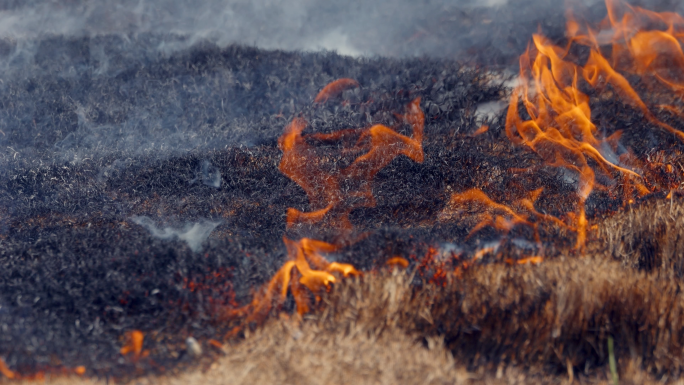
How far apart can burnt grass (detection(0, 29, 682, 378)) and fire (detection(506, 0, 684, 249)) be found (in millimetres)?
195

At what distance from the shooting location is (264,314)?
3.50 metres

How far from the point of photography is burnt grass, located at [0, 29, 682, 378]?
11.1ft

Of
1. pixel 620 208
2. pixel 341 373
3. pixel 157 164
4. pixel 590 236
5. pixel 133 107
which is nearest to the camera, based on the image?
pixel 341 373

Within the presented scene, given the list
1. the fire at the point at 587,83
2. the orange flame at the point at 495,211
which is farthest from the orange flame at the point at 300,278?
the fire at the point at 587,83

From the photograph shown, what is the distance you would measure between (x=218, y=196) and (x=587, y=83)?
16.4ft

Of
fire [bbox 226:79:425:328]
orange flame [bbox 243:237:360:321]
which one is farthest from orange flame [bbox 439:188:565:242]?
orange flame [bbox 243:237:360:321]

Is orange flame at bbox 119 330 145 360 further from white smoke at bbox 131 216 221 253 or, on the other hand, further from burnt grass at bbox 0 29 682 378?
white smoke at bbox 131 216 221 253

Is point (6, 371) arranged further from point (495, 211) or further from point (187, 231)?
point (495, 211)

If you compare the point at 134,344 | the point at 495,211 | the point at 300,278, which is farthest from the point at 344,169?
the point at 134,344

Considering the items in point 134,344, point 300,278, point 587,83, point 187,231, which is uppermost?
point 587,83

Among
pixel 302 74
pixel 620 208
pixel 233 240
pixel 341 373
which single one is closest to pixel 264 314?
pixel 341 373

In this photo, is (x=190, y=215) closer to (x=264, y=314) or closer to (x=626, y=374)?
(x=264, y=314)

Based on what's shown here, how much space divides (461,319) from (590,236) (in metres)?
1.66

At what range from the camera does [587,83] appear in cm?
648
